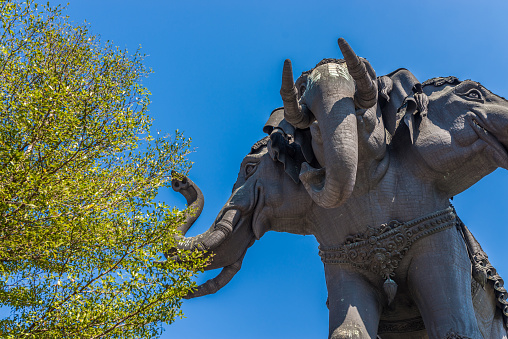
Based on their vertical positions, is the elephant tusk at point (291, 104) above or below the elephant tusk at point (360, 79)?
above

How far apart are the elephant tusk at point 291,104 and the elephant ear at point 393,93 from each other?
29.2 inches

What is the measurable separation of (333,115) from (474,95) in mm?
1479

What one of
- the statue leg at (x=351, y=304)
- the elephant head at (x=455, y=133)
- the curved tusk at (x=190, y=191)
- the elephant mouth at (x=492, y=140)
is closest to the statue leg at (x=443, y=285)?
the statue leg at (x=351, y=304)

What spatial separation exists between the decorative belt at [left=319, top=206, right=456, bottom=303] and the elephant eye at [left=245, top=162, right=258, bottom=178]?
1346 mm

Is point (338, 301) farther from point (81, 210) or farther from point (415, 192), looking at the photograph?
point (81, 210)

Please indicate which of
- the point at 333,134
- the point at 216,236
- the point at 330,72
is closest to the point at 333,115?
the point at 333,134

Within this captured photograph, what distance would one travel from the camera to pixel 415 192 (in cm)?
640

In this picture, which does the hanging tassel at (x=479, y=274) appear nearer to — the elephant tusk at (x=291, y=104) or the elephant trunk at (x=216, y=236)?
the elephant tusk at (x=291, y=104)

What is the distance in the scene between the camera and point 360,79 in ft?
19.9

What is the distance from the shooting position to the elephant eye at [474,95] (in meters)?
6.62

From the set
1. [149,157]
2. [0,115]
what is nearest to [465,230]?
[149,157]

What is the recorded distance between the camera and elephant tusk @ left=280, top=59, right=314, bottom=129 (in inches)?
236

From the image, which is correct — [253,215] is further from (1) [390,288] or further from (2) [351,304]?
(1) [390,288]

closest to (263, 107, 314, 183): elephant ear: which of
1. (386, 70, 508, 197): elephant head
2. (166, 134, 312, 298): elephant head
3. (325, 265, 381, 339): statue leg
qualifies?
(166, 134, 312, 298): elephant head
